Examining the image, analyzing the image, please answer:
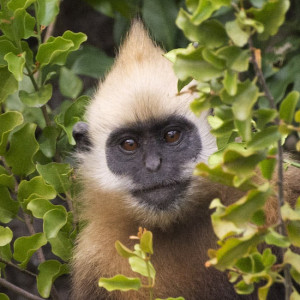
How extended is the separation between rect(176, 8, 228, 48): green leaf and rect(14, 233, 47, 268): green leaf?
1450mm

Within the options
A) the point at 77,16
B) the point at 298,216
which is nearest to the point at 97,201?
the point at 298,216

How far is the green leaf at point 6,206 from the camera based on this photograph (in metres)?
2.86

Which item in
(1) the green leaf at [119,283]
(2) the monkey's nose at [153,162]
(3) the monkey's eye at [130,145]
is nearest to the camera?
(1) the green leaf at [119,283]

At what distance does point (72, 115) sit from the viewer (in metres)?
3.14

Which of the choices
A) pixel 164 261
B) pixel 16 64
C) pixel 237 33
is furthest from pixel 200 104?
pixel 164 261

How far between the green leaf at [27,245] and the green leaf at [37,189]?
17 cm

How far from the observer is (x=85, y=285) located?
9.54 feet

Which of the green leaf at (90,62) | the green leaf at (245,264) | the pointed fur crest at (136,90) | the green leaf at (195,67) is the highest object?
the green leaf at (195,67)

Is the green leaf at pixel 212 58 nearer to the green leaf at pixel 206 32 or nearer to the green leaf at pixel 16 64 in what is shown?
the green leaf at pixel 206 32

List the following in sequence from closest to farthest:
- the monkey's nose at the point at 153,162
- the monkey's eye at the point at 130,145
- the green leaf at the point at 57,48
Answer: the monkey's nose at the point at 153,162 → the green leaf at the point at 57,48 → the monkey's eye at the point at 130,145

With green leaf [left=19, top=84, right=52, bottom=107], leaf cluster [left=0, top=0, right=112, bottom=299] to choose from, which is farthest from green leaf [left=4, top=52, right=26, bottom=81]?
green leaf [left=19, top=84, right=52, bottom=107]

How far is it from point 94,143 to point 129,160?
1.08 ft

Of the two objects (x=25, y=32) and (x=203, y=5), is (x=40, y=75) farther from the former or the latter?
(x=203, y=5)

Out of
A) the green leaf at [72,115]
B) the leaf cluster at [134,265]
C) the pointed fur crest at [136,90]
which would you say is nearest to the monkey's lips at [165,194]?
the pointed fur crest at [136,90]
